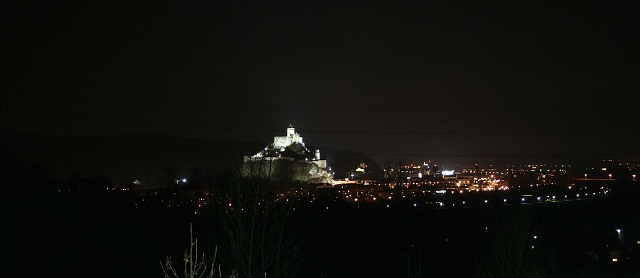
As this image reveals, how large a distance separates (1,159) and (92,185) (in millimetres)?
7705

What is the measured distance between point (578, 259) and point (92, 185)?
2329cm

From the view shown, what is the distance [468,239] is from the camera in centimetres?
3038

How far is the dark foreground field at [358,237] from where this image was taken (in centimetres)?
1343

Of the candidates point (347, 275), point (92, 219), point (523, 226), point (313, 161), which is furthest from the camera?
point (313, 161)

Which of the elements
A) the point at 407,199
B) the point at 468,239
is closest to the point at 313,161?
the point at 407,199

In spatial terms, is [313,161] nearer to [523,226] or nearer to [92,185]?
[92,185]

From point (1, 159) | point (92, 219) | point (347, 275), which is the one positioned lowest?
point (347, 275)

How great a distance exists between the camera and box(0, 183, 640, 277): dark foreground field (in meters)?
13.4

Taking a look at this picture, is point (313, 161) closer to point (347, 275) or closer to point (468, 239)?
point (468, 239)

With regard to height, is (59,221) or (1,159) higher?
(1,159)

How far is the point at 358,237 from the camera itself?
28.3 m

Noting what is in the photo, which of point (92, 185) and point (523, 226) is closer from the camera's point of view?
point (523, 226)

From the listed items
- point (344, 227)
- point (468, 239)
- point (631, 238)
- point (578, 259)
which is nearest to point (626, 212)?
point (631, 238)

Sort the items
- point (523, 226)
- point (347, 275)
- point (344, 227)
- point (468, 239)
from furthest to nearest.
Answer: point (468, 239) < point (344, 227) < point (347, 275) < point (523, 226)
